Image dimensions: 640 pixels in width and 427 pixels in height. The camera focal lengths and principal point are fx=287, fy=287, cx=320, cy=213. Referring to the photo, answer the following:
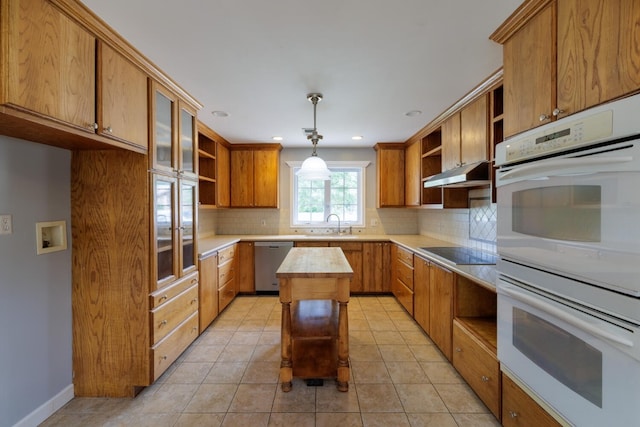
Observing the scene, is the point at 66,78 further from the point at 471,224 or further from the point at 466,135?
the point at 471,224

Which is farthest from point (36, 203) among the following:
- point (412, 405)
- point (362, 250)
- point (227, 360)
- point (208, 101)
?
point (362, 250)

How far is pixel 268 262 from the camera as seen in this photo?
4.22 meters

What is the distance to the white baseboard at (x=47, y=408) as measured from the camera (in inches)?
67.3

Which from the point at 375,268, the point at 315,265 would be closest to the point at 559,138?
the point at 315,265

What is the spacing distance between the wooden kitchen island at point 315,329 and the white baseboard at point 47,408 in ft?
4.77

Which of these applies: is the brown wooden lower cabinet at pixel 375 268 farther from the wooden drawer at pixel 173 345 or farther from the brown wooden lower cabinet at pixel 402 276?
the wooden drawer at pixel 173 345

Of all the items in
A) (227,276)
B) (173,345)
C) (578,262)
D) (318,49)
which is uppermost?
(318,49)

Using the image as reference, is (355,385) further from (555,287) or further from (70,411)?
(70,411)

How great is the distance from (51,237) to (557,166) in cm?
282

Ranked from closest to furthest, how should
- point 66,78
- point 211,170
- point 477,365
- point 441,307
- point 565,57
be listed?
point 565,57
point 66,78
point 477,365
point 441,307
point 211,170

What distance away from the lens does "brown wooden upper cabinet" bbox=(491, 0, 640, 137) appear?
3.41 feet

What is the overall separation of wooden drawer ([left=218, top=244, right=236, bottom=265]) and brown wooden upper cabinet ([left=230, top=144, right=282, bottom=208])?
0.85 m

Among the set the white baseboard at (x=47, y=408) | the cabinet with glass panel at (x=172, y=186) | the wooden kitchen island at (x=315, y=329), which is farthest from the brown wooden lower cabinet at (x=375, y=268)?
the white baseboard at (x=47, y=408)

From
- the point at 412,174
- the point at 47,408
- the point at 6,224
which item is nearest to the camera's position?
the point at 6,224
